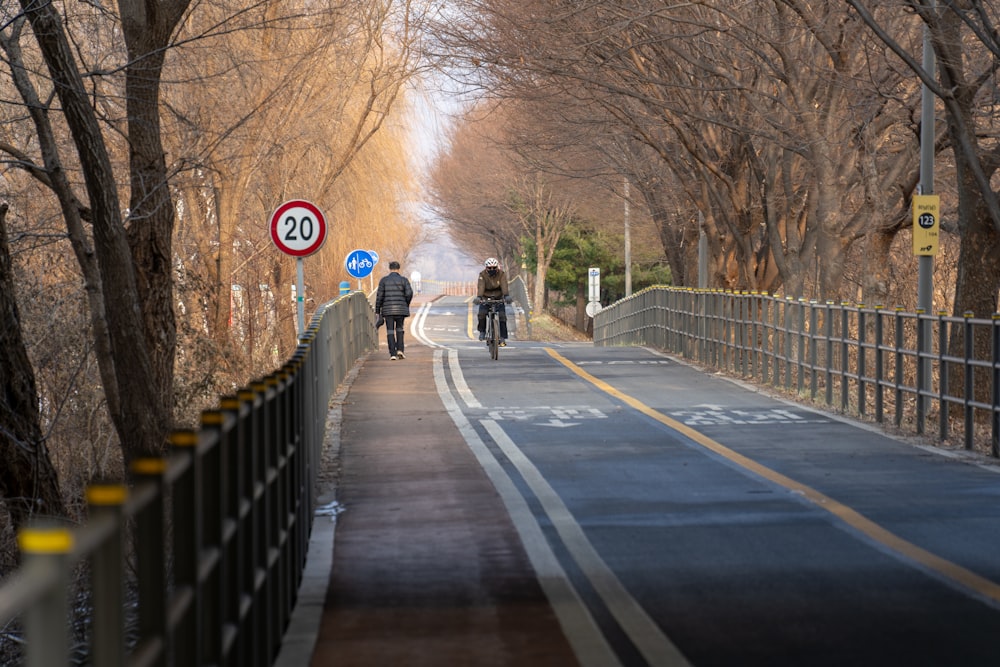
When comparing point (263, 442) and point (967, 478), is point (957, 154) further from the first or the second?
point (263, 442)

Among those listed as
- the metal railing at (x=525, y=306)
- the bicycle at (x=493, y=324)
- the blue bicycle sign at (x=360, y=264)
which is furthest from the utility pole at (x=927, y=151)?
the metal railing at (x=525, y=306)

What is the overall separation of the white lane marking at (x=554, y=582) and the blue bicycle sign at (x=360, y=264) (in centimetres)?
2903

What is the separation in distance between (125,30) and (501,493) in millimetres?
8901

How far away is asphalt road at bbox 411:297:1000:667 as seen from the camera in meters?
6.88

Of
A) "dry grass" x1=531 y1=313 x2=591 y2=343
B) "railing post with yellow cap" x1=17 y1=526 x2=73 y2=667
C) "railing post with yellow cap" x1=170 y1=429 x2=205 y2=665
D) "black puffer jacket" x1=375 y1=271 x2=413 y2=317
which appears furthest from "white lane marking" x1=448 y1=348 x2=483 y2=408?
"dry grass" x1=531 y1=313 x2=591 y2=343

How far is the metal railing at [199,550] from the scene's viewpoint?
260cm

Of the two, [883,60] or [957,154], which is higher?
[883,60]

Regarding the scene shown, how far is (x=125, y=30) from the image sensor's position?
17.3 metres

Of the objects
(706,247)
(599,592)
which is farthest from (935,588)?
(706,247)

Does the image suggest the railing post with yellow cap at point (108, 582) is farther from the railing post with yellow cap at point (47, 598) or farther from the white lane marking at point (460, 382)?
the white lane marking at point (460, 382)

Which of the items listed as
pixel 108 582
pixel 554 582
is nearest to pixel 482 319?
pixel 554 582

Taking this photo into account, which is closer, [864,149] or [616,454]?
[616,454]

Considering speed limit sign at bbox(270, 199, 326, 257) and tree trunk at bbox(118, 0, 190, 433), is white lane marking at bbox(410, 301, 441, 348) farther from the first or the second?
tree trunk at bbox(118, 0, 190, 433)

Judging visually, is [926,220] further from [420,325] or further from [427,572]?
[420,325]
